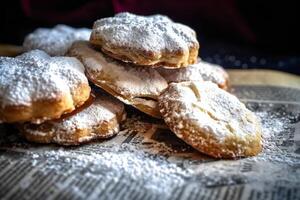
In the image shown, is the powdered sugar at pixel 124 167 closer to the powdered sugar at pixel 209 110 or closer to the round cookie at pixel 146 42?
the powdered sugar at pixel 209 110

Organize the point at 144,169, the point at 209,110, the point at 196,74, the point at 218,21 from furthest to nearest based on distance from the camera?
the point at 218,21 < the point at 196,74 < the point at 209,110 < the point at 144,169

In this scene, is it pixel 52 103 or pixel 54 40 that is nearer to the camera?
pixel 52 103

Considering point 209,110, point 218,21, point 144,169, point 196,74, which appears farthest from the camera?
point 218,21

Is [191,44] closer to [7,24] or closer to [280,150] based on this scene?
[280,150]

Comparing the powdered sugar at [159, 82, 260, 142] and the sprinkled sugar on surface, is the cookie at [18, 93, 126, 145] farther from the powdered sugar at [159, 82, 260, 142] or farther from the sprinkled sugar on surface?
the powdered sugar at [159, 82, 260, 142]

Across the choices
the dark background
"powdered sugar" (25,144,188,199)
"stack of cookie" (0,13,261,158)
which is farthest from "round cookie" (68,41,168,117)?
the dark background

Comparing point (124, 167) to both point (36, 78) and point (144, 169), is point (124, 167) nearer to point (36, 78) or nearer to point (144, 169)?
point (144, 169)

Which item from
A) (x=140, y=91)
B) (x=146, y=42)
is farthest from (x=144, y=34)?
(x=140, y=91)

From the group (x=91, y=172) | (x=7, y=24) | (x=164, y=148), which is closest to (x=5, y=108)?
(x=91, y=172)
